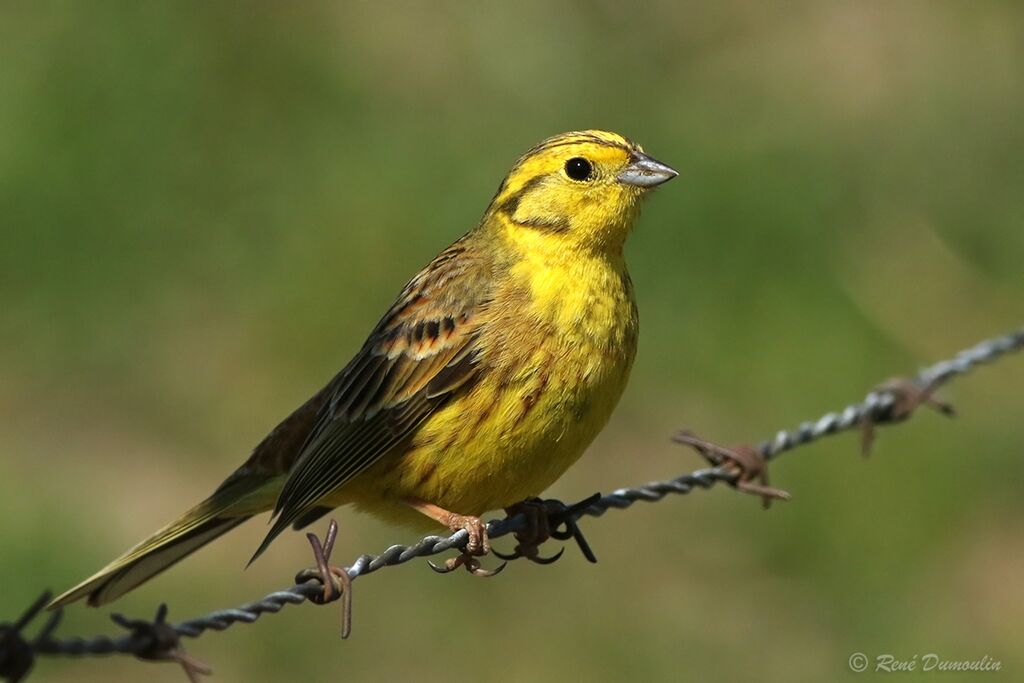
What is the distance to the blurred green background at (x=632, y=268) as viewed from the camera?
778 cm

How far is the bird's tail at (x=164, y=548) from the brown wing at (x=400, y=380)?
24cm

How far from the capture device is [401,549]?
4293 millimetres

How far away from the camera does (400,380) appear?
18.1 ft

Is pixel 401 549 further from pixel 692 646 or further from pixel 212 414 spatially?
pixel 212 414

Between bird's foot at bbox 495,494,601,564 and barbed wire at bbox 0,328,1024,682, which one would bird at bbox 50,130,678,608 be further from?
barbed wire at bbox 0,328,1024,682

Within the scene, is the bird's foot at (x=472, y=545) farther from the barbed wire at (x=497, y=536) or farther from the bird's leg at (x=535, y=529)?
the bird's leg at (x=535, y=529)

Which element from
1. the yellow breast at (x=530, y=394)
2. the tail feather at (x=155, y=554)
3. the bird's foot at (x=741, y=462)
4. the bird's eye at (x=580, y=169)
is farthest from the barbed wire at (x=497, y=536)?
the bird's eye at (x=580, y=169)

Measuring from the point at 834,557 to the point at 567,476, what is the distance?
150 cm

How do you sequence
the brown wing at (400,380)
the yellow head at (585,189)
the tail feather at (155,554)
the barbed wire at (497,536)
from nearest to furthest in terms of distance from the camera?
the barbed wire at (497,536) → the tail feather at (155,554) → the brown wing at (400,380) → the yellow head at (585,189)

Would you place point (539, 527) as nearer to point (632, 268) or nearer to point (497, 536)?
point (497, 536)

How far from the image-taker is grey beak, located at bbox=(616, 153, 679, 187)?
560cm

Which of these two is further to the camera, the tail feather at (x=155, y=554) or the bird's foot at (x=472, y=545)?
the tail feather at (x=155, y=554)

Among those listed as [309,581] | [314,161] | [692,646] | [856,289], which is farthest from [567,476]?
[309,581]

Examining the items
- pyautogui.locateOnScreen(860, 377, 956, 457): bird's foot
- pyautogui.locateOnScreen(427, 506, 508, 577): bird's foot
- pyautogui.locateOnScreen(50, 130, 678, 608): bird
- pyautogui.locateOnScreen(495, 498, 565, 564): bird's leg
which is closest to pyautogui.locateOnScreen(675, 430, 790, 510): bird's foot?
pyautogui.locateOnScreen(50, 130, 678, 608): bird
